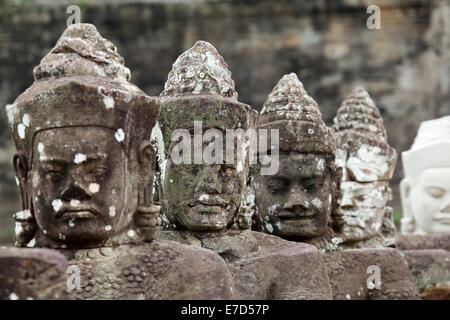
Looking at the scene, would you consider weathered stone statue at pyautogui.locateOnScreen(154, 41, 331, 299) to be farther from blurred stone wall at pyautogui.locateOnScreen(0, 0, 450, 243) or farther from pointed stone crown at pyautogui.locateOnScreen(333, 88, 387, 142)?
blurred stone wall at pyautogui.locateOnScreen(0, 0, 450, 243)

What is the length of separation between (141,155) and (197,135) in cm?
80

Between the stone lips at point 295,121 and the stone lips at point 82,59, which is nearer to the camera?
the stone lips at point 82,59

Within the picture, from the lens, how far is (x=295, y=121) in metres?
6.08

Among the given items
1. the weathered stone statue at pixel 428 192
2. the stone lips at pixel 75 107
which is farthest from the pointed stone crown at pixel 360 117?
the stone lips at pixel 75 107

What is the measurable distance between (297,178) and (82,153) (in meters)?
2.17

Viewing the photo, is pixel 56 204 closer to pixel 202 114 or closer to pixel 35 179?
pixel 35 179

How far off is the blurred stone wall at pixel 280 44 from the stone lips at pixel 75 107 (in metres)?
11.8

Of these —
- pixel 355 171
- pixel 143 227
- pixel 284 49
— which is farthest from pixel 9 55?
pixel 143 227

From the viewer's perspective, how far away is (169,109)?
5258 millimetres

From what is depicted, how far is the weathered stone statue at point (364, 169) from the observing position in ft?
23.7

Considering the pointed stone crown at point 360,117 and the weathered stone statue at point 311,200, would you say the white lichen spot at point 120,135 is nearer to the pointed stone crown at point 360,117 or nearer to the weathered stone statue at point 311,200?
the weathered stone statue at point 311,200

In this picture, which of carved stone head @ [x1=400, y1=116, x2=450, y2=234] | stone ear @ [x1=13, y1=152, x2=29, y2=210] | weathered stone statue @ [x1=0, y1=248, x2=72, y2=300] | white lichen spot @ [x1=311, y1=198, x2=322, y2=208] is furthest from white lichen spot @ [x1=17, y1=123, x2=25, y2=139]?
carved stone head @ [x1=400, y1=116, x2=450, y2=234]

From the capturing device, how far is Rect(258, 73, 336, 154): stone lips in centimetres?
601
